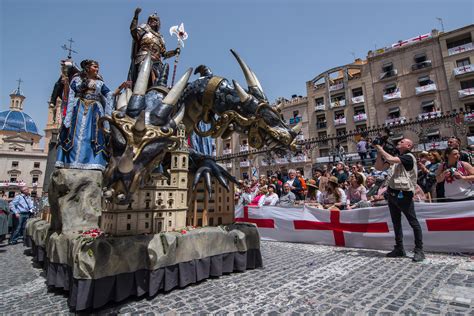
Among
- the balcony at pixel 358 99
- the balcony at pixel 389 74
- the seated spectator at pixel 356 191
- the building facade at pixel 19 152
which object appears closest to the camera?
the seated spectator at pixel 356 191

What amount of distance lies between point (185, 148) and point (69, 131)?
206 cm

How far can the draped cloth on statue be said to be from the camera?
4.05m

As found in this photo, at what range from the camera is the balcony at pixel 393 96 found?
2847 cm

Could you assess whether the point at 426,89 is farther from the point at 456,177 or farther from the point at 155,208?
the point at 155,208

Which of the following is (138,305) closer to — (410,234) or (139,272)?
(139,272)

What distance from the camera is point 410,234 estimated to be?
16.6 ft

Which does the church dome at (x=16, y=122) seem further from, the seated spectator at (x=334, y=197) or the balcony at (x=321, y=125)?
the seated spectator at (x=334, y=197)

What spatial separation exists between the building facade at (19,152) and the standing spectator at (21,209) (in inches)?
1524

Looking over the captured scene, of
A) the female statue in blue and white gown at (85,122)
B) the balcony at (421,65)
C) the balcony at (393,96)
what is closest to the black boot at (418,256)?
the female statue in blue and white gown at (85,122)

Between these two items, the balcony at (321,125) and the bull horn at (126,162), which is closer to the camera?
the bull horn at (126,162)

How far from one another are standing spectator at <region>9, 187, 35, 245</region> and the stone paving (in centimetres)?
473

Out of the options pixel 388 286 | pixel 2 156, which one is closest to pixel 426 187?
pixel 388 286

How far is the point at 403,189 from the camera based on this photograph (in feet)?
14.0

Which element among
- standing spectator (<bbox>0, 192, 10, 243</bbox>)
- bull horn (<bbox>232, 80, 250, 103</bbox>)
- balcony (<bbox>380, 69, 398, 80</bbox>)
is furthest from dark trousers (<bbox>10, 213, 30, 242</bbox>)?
balcony (<bbox>380, 69, 398, 80</bbox>)
